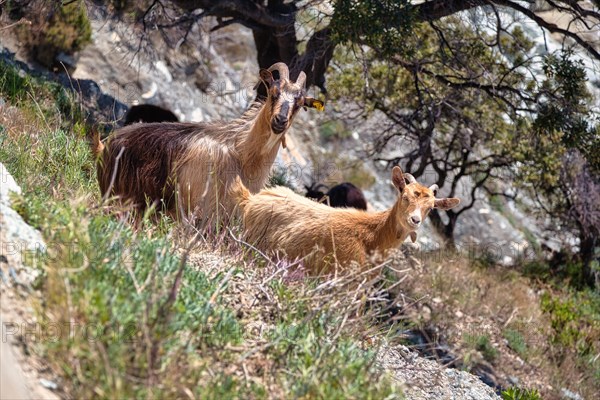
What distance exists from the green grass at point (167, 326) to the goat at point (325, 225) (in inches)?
89.3

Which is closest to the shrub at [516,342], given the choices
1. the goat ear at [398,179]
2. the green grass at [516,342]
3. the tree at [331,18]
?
the green grass at [516,342]

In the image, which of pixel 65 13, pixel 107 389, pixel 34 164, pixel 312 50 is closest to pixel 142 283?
pixel 107 389

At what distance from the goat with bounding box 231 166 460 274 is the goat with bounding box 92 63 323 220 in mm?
298

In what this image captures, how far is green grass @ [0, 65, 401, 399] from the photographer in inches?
193

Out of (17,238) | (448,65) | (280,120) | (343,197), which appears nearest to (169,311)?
(17,238)

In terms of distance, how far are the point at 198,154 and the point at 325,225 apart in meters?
1.50

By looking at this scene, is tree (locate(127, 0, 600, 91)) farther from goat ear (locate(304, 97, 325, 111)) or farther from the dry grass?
the dry grass

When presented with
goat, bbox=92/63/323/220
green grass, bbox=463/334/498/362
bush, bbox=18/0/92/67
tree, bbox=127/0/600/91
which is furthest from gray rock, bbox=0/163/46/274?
bush, bbox=18/0/92/67

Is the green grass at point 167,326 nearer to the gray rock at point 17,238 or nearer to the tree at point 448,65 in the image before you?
the gray rock at point 17,238

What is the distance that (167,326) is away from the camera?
5117 millimetres

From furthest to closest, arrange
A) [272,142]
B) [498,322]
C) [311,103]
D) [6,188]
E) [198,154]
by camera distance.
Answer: [498,322] < [311,103] < [272,142] < [198,154] < [6,188]

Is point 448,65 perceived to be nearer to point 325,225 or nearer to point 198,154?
point 325,225

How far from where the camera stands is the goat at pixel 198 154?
934 centimetres

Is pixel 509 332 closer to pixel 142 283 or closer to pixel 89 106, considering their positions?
pixel 89 106
